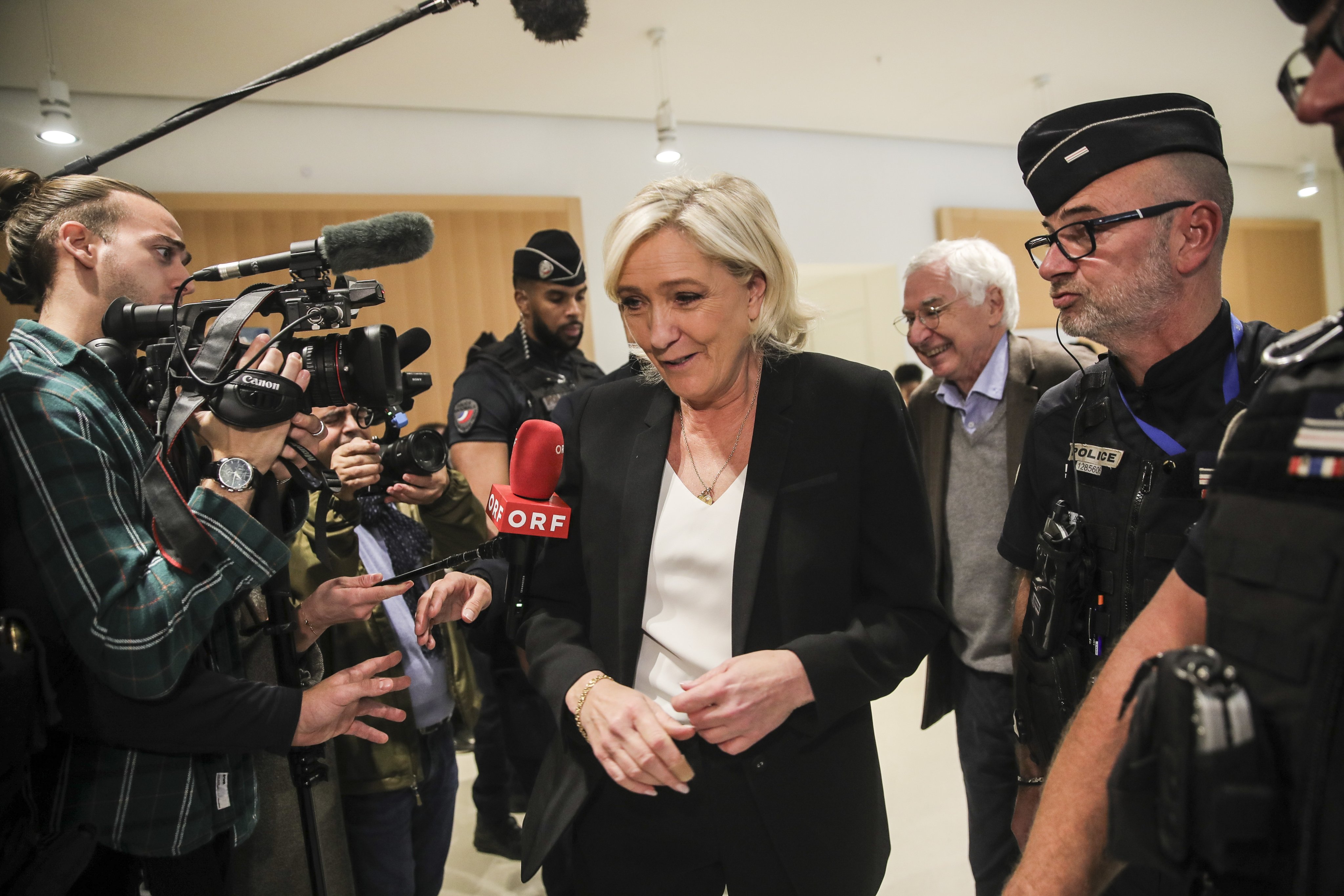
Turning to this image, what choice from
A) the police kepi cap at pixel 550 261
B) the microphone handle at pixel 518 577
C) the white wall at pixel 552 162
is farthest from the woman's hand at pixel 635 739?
the white wall at pixel 552 162

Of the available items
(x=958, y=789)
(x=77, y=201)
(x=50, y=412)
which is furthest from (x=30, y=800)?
(x=958, y=789)

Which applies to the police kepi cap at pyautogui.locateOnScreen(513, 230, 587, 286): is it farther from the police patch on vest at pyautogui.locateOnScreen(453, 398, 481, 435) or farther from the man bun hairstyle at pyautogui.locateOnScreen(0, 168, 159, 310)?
the man bun hairstyle at pyautogui.locateOnScreen(0, 168, 159, 310)

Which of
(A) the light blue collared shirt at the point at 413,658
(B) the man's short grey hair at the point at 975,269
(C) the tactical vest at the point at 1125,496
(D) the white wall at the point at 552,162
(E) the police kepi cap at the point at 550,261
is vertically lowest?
(A) the light blue collared shirt at the point at 413,658

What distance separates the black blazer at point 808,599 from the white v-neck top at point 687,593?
0.03 m

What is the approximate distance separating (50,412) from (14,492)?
0.12 m

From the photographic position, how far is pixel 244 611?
1.47m

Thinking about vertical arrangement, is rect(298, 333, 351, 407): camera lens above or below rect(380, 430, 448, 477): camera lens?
above

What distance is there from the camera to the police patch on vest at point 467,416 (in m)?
2.59

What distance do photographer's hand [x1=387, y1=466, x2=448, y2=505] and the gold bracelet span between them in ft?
2.26

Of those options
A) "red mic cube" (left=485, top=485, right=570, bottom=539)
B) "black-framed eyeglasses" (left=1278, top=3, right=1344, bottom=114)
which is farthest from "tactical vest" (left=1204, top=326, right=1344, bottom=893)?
"red mic cube" (left=485, top=485, right=570, bottom=539)

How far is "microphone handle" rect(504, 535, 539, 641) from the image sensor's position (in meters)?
1.31

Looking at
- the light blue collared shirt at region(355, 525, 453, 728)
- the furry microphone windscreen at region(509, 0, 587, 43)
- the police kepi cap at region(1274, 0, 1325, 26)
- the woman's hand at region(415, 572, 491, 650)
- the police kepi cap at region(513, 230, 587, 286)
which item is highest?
the furry microphone windscreen at region(509, 0, 587, 43)

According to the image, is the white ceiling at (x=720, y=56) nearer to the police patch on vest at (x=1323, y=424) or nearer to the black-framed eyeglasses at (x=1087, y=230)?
the black-framed eyeglasses at (x=1087, y=230)

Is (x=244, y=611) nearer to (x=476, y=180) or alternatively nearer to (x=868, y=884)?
(x=868, y=884)
